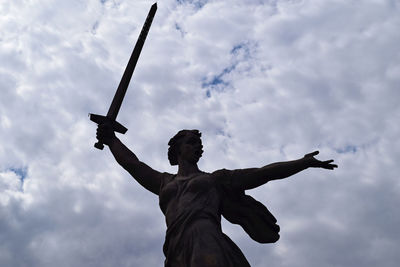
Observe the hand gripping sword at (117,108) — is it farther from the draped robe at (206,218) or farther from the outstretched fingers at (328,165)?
the outstretched fingers at (328,165)

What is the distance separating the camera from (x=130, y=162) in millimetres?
7750

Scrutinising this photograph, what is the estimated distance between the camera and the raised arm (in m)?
7.50

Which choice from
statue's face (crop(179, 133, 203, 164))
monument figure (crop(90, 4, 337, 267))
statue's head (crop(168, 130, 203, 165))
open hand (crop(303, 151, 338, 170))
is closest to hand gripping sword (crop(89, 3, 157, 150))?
monument figure (crop(90, 4, 337, 267))

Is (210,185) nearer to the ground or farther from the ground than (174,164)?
nearer to the ground

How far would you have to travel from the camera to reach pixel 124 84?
828 centimetres

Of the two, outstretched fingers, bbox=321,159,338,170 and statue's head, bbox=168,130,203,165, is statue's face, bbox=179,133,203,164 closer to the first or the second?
statue's head, bbox=168,130,203,165

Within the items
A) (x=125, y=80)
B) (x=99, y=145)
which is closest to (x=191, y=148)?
(x=99, y=145)

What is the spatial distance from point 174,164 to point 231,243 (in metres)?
2.12

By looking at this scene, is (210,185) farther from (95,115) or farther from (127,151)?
(95,115)

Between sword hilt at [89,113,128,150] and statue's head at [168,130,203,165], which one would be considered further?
sword hilt at [89,113,128,150]

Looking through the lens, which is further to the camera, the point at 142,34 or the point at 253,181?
the point at 142,34

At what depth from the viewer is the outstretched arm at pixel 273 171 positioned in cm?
671

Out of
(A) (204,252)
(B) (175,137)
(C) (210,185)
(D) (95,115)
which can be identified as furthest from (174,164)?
(A) (204,252)

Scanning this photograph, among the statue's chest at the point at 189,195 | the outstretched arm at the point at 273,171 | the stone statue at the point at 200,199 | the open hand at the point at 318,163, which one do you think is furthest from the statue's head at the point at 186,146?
the open hand at the point at 318,163
